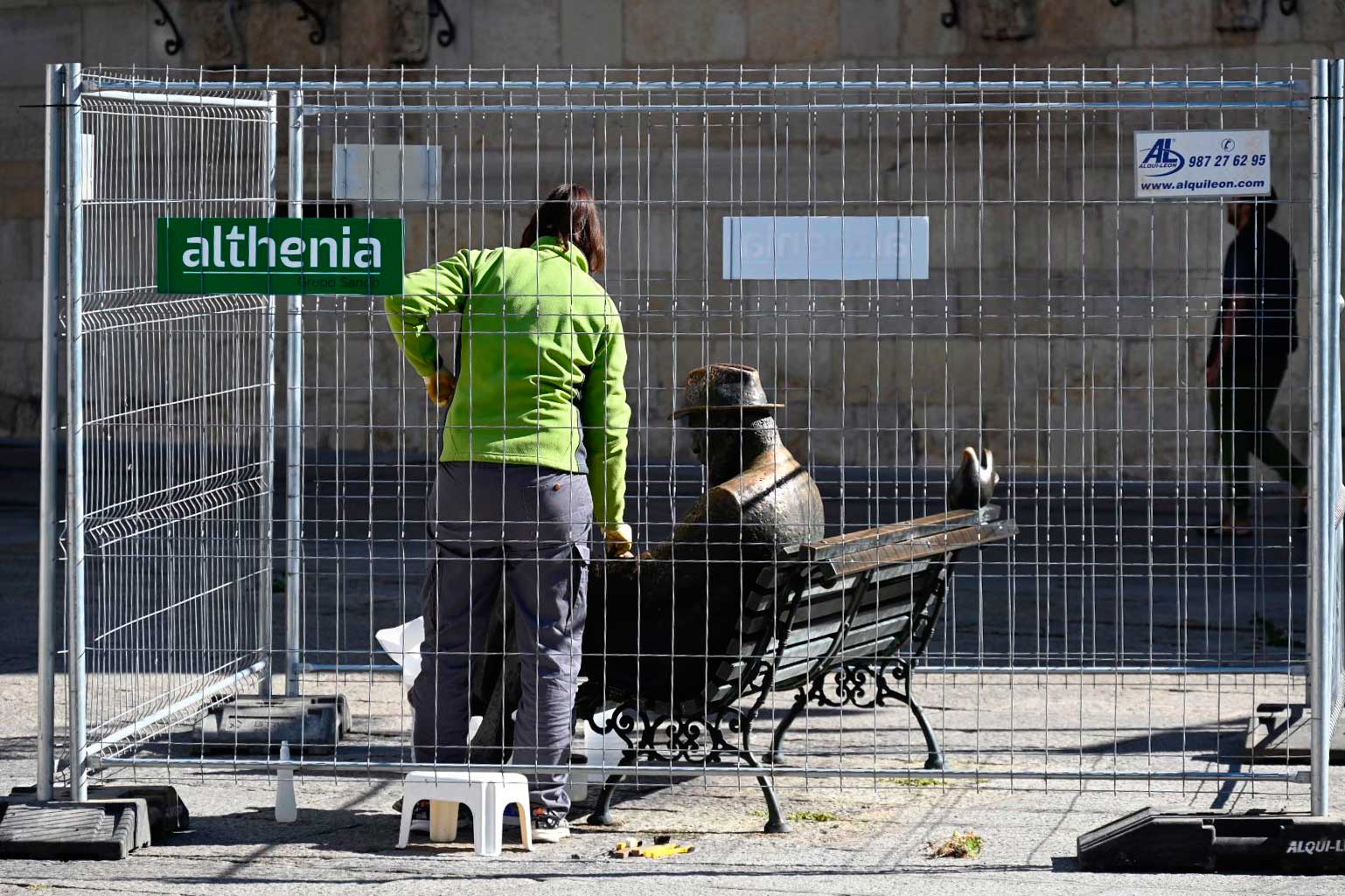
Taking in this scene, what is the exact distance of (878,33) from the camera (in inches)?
580

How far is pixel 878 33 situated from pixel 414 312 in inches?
391

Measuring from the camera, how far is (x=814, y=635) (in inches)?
234

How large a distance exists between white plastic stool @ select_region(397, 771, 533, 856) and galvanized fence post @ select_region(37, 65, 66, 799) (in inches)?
40.0

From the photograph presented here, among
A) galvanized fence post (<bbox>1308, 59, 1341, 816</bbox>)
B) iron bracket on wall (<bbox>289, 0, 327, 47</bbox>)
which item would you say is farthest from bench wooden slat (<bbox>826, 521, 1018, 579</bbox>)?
iron bracket on wall (<bbox>289, 0, 327, 47</bbox>)

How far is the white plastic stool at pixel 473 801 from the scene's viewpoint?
17.9ft

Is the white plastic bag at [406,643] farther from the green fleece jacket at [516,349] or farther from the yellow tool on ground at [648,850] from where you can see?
the yellow tool on ground at [648,850]

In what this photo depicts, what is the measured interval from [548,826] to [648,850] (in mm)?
331

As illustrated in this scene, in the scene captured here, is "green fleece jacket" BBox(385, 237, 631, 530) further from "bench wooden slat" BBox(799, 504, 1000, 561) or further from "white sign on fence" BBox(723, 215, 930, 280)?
"bench wooden slat" BBox(799, 504, 1000, 561)

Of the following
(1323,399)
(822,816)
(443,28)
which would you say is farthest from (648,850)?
(443,28)

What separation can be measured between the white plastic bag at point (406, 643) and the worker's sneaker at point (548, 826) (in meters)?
0.88

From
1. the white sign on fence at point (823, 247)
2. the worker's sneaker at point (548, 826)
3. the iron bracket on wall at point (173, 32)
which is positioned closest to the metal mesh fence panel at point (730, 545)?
the white sign on fence at point (823, 247)

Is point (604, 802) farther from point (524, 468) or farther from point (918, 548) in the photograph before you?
point (918, 548)

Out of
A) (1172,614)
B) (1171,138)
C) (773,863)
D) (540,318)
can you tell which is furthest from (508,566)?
(1172,614)

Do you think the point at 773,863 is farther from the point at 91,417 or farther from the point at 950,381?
the point at 950,381
